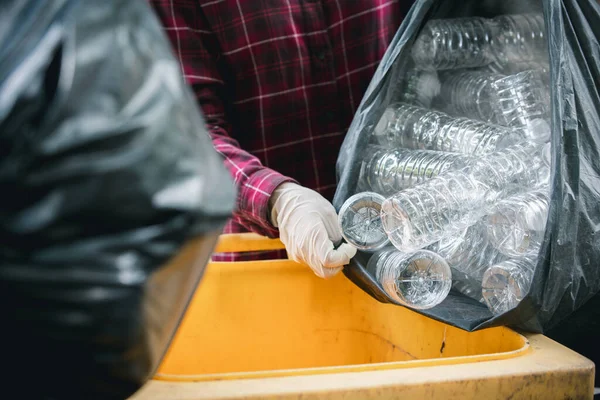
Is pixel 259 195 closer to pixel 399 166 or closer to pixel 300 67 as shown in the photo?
pixel 399 166

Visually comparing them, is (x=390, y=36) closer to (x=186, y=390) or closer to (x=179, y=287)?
(x=186, y=390)

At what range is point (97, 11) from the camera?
48 centimetres

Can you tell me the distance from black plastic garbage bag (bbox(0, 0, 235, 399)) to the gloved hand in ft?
2.60

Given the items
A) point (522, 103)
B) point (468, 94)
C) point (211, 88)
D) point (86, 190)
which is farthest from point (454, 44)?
point (86, 190)

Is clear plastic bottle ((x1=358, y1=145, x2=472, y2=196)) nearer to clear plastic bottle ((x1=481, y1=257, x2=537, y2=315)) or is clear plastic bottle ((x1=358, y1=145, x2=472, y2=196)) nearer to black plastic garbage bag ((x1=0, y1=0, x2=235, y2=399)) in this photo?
clear plastic bottle ((x1=481, y1=257, x2=537, y2=315))

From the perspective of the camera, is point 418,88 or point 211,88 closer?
point 418,88

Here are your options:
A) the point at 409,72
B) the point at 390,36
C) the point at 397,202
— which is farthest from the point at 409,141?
the point at 390,36

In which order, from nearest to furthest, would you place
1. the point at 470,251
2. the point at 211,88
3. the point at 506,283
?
the point at 506,283
the point at 470,251
the point at 211,88

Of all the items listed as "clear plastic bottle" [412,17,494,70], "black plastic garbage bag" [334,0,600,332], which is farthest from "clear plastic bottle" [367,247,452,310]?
"clear plastic bottle" [412,17,494,70]

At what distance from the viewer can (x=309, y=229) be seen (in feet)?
4.38

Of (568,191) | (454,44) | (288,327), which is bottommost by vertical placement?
(288,327)

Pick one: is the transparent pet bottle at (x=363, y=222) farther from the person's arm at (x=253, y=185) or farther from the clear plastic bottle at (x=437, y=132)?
the clear plastic bottle at (x=437, y=132)

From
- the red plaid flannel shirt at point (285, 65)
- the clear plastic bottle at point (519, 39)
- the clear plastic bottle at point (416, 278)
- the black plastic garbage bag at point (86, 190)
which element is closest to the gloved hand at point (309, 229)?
the clear plastic bottle at point (416, 278)

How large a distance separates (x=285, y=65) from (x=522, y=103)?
2.37ft
